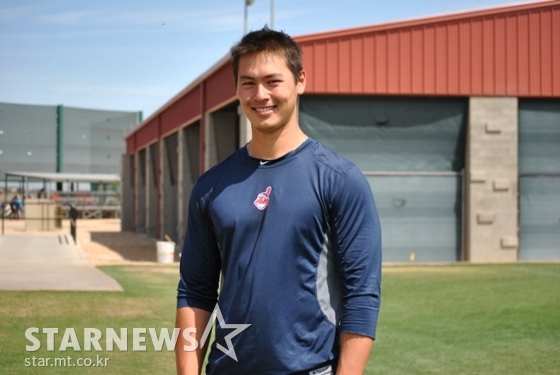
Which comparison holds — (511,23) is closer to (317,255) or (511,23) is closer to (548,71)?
(548,71)

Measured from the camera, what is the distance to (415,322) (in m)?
11.0

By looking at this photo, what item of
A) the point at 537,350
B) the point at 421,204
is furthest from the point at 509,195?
the point at 537,350

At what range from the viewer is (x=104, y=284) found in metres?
15.0

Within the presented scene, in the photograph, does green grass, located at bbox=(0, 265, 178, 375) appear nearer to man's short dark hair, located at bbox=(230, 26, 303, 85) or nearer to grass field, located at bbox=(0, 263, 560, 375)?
grass field, located at bbox=(0, 263, 560, 375)

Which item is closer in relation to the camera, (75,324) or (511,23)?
(75,324)

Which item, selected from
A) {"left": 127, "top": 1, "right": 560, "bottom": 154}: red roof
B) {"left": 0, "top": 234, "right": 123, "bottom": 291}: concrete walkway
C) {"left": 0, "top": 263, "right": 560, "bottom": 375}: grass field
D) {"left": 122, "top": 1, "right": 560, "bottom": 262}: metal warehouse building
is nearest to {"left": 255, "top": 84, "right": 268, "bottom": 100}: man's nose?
{"left": 0, "top": 263, "right": 560, "bottom": 375}: grass field

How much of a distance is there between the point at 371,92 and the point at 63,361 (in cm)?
1455

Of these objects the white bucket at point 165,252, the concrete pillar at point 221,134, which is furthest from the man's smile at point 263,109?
the concrete pillar at point 221,134

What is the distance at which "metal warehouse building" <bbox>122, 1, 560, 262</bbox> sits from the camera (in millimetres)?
21891

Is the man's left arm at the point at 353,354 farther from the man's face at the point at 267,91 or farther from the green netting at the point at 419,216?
the green netting at the point at 419,216

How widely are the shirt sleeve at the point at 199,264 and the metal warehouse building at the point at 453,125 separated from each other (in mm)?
18397

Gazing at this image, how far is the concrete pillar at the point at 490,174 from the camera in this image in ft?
73.7

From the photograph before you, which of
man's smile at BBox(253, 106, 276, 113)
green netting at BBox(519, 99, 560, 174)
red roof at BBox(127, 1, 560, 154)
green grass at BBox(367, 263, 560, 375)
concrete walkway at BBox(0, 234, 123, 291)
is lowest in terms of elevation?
green grass at BBox(367, 263, 560, 375)

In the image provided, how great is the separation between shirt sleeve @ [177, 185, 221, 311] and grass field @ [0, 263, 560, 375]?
16.7ft
